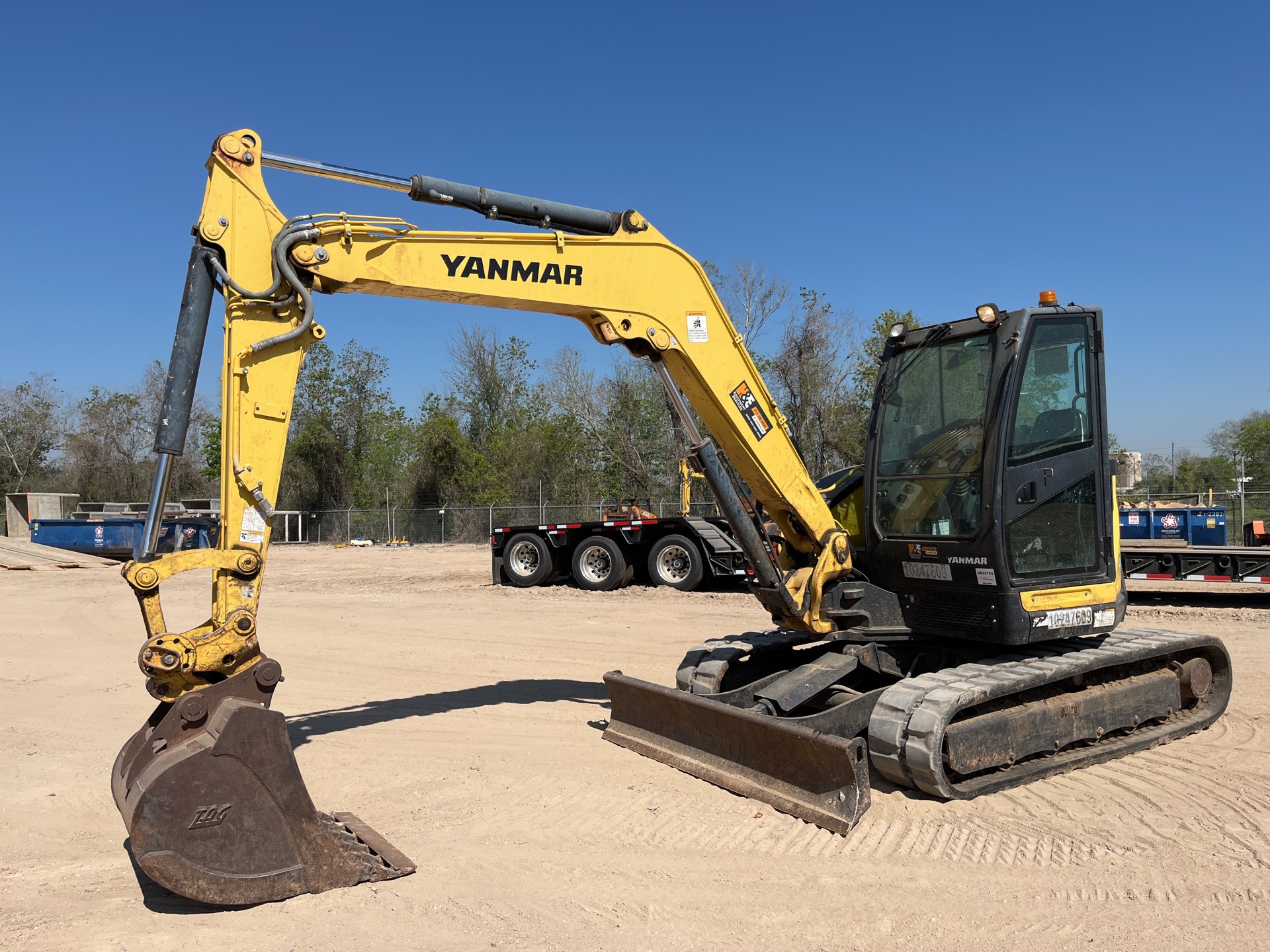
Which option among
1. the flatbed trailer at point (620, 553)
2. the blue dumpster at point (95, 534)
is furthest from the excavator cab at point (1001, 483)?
the blue dumpster at point (95, 534)

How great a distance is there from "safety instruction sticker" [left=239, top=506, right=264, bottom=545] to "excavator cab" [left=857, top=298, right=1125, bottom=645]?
4.04m

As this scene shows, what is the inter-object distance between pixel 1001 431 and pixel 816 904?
3088mm

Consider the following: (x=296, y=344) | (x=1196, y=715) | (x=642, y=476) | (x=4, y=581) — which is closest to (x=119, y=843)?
(x=296, y=344)

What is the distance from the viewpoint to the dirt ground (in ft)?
12.2

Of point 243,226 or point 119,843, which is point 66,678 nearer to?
point 119,843

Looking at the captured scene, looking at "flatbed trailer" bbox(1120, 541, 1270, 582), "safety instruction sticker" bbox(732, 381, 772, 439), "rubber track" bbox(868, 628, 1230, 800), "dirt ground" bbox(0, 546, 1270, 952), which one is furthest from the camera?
"flatbed trailer" bbox(1120, 541, 1270, 582)

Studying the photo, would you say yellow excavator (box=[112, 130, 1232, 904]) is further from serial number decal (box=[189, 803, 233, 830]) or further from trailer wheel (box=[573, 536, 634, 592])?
trailer wheel (box=[573, 536, 634, 592])

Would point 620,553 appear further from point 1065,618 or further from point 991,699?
point 991,699

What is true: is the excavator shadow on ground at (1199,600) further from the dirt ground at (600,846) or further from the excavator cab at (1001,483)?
the excavator cab at (1001,483)

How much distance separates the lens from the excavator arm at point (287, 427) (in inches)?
156

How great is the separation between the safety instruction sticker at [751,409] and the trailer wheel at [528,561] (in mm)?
11180

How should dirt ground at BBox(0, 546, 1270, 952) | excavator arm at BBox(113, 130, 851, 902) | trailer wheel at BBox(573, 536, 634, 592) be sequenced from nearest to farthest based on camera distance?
dirt ground at BBox(0, 546, 1270, 952) → excavator arm at BBox(113, 130, 851, 902) → trailer wheel at BBox(573, 536, 634, 592)

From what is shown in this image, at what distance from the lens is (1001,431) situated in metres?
5.65

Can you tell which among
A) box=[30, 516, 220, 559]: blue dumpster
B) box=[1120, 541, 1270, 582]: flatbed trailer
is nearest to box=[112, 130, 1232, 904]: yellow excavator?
box=[1120, 541, 1270, 582]: flatbed trailer
